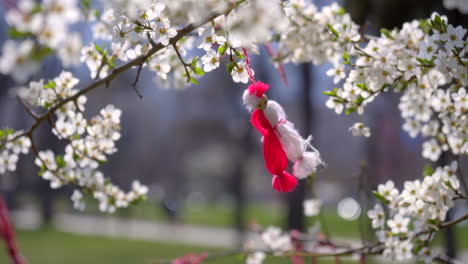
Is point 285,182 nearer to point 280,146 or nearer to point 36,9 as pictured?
point 280,146

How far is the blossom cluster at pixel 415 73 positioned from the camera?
1.29m

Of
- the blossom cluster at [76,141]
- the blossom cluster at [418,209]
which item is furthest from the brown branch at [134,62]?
the blossom cluster at [418,209]

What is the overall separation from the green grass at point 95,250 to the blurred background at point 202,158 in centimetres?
3

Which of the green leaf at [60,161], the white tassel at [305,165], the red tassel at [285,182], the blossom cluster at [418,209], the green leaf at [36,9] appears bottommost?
the blossom cluster at [418,209]

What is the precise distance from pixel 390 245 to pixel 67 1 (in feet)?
3.80

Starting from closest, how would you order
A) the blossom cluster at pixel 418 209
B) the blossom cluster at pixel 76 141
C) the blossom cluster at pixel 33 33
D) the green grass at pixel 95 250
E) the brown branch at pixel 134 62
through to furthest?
1. the blossom cluster at pixel 33 33
2. the brown branch at pixel 134 62
3. the blossom cluster at pixel 418 209
4. the blossom cluster at pixel 76 141
5. the green grass at pixel 95 250

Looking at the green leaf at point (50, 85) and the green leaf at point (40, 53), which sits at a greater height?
the green leaf at point (50, 85)

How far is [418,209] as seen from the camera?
4.69 ft

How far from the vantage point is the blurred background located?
425cm

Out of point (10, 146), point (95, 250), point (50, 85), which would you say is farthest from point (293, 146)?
point (95, 250)

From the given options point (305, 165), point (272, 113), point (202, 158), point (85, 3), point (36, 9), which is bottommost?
point (305, 165)

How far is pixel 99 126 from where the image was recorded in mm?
1582

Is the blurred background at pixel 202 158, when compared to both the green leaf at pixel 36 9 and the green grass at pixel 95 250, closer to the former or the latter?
the green grass at pixel 95 250

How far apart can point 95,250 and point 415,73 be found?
794cm
